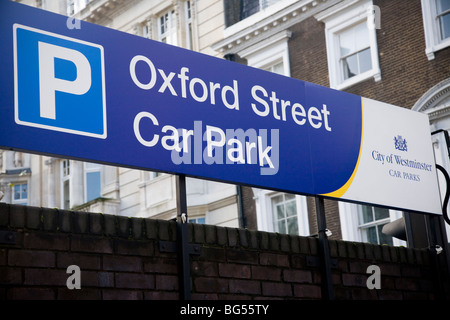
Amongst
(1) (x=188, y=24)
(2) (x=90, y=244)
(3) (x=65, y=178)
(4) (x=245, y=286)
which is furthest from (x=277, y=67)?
(2) (x=90, y=244)

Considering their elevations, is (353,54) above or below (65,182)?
below

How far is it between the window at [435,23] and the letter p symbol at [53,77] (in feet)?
45.5

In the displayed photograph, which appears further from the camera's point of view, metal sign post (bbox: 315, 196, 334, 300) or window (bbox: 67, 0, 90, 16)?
window (bbox: 67, 0, 90, 16)

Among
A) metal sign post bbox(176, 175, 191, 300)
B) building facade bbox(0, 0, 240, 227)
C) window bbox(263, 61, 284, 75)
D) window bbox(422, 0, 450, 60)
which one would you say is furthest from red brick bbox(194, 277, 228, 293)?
building facade bbox(0, 0, 240, 227)

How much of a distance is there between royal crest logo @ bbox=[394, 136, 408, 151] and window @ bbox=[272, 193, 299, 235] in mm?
13821

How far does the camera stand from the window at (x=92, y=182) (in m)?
31.1

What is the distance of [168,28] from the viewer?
28.0m

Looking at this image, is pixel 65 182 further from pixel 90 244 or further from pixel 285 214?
pixel 90 244

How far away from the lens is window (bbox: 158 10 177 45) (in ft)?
90.6

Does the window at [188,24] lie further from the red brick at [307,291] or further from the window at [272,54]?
the red brick at [307,291]

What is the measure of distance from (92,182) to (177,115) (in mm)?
25606

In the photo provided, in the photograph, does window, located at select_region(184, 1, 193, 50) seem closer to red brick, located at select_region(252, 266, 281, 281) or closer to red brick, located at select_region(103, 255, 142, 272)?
red brick, located at select_region(252, 266, 281, 281)
